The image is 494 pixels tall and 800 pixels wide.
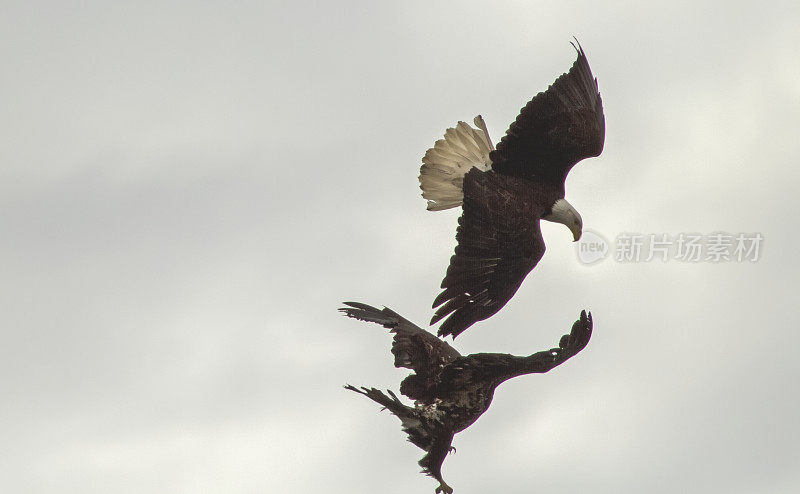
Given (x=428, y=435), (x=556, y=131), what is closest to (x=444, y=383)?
(x=428, y=435)

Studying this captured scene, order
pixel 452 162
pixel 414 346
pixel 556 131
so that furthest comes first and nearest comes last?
pixel 452 162
pixel 556 131
pixel 414 346

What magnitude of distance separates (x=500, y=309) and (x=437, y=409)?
2.02m

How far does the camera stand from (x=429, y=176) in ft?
52.2

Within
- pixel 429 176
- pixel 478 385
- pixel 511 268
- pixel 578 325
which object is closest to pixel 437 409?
pixel 478 385

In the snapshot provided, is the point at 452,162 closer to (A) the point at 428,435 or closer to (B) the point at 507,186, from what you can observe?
(B) the point at 507,186

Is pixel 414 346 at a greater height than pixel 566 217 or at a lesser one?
lesser

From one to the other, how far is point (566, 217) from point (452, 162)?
1643mm

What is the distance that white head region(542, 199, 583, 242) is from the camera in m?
14.8

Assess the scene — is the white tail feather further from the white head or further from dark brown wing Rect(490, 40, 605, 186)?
dark brown wing Rect(490, 40, 605, 186)

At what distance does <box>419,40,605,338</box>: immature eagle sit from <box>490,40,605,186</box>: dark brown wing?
1 cm

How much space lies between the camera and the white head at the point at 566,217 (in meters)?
14.8

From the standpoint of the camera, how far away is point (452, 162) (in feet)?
51.8

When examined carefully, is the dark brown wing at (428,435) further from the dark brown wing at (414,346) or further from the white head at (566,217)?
the white head at (566,217)

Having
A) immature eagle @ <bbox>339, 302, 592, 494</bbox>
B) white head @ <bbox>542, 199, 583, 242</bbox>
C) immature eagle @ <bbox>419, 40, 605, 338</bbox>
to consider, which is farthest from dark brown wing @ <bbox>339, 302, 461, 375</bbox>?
white head @ <bbox>542, 199, 583, 242</bbox>
